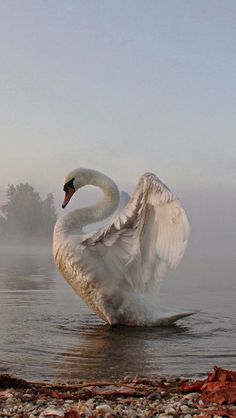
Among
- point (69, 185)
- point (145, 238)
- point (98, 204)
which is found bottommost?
point (145, 238)

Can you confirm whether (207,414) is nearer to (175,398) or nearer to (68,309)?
(175,398)

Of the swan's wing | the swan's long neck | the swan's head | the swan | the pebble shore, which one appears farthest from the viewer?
the swan's head

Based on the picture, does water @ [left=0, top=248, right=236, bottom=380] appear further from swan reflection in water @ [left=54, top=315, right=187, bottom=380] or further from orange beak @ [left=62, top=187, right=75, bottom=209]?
orange beak @ [left=62, top=187, right=75, bottom=209]

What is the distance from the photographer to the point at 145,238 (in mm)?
11273

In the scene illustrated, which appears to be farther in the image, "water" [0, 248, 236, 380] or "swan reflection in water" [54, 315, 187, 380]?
"water" [0, 248, 236, 380]

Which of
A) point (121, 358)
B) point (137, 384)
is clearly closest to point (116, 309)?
point (121, 358)

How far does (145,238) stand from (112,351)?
2659 millimetres

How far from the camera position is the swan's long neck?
12734 millimetres

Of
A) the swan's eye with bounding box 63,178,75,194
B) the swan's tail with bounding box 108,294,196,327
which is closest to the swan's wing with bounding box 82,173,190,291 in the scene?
the swan's tail with bounding box 108,294,196,327

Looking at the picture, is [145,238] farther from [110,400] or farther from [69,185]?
[110,400]

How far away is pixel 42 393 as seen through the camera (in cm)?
594

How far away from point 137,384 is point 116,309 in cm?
524

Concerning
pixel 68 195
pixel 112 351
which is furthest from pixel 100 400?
pixel 68 195

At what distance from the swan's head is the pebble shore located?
7091mm
